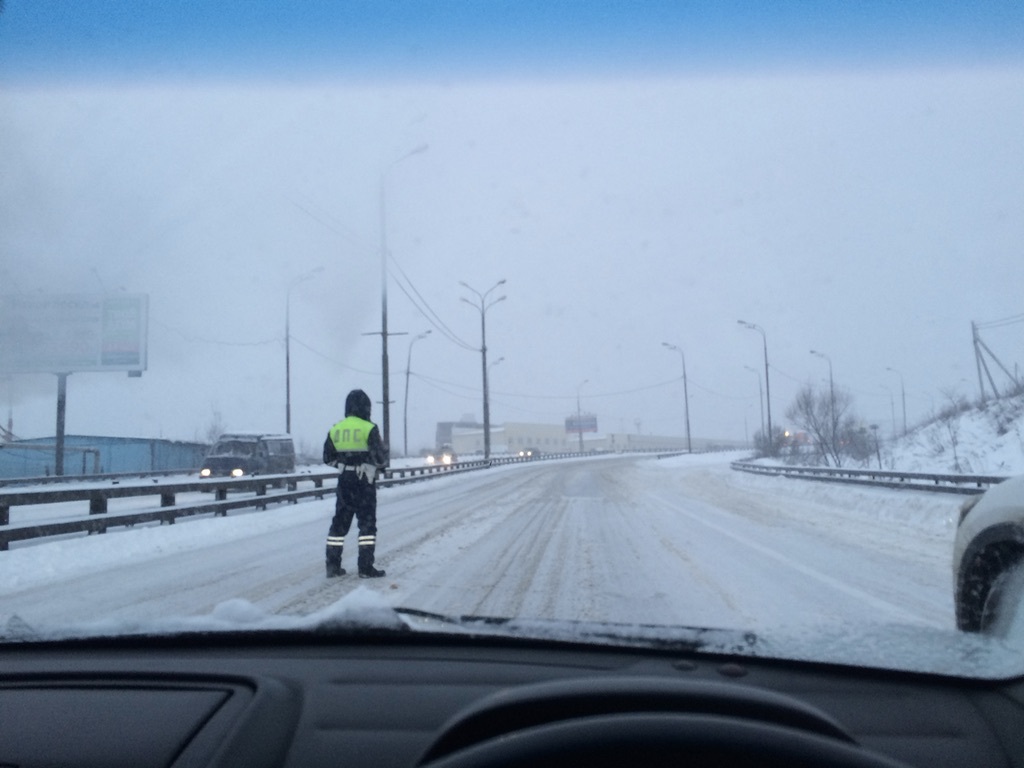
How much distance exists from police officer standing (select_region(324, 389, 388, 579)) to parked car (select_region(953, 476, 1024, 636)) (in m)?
6.48

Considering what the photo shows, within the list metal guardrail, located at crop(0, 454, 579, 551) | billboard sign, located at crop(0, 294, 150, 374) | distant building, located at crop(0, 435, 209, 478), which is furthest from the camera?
distant building, located at crop(0, 435, 209, 478)

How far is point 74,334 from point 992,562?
113 feet

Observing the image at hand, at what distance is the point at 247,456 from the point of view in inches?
1053

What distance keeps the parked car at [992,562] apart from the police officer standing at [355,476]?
21.3 ft

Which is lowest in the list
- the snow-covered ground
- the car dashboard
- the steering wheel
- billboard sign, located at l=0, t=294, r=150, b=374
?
the car dashboard

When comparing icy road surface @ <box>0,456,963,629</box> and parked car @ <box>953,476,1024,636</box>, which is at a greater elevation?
parked car @ <box>953,476,1024,636</box>

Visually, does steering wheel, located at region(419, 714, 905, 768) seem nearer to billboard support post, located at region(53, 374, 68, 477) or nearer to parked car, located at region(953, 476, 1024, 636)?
parked car, located at region(953, 476, 1024, 636)

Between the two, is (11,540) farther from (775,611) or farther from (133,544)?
(775,611)

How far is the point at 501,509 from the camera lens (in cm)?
1911

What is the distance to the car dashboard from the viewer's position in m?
1.76

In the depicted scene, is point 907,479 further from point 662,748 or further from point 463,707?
point 662,748

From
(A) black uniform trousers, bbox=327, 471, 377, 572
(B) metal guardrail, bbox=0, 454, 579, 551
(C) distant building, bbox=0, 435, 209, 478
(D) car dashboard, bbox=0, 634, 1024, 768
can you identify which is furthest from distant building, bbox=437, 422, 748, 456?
(D) car dashboard, bbox=0, 634, 1024, 768

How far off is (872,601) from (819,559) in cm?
305

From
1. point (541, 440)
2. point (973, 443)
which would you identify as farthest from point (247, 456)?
point (541, 440)
